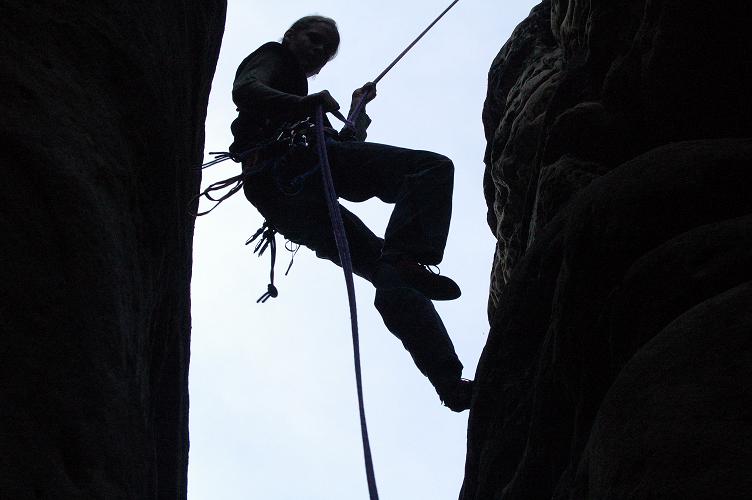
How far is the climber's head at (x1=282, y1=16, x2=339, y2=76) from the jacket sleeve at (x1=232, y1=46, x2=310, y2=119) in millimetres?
257

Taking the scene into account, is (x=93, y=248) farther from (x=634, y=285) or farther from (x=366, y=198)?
(x=366, y=198)

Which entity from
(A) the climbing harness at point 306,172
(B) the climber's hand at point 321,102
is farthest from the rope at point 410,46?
(B) the climber's hand at point 321,102

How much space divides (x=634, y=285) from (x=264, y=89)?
3328mm

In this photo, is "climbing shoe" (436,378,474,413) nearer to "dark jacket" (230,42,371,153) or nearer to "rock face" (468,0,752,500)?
"rock face" (468,0,752,500)

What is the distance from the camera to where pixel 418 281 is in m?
5.61

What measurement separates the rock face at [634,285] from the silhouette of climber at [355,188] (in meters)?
0.44

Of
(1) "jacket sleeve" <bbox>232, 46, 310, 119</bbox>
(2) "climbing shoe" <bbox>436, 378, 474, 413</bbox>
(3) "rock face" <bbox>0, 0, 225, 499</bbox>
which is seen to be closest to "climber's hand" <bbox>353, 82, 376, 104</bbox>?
(1) "jacket sleeve" <bbox>232, 46, 310, 119</bbox>

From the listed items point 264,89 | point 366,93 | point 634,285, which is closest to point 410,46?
point 366,93

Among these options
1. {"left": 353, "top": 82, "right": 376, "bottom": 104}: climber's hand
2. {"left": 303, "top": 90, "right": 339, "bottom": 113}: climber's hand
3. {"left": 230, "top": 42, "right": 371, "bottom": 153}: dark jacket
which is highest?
{"left": 353, "top": 82, "right": 376, "bottom": 104}: climber's hand

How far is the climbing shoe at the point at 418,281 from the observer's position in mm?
5602

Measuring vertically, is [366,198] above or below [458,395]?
above

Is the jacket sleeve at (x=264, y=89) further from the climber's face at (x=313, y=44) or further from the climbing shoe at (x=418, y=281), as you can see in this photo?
the climbing shoe at (x=418, y=281)

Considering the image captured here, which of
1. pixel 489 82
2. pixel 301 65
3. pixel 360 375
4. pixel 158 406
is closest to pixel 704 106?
pixel 360 375

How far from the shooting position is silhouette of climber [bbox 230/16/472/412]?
539 centimetres
